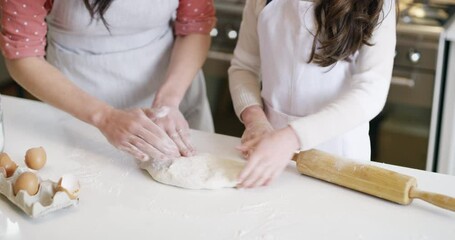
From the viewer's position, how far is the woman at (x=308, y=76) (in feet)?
3.52

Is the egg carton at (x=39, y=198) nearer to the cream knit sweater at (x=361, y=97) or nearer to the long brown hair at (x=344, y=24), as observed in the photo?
the cream knit sweater at (x=361, y=97)

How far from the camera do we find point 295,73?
124 centimetres

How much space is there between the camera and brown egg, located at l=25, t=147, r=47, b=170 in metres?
1.07

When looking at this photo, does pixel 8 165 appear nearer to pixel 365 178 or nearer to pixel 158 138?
pixel 158 138

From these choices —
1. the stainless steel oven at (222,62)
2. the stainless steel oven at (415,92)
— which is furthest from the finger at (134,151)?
the stainless steel oven at (415,92)

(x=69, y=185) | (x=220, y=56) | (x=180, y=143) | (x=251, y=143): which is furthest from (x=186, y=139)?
(x=220, y=56)

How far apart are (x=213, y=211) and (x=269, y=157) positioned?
0.46 feet

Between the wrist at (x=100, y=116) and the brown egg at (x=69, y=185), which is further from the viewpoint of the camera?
the wrist at (x=100, y=116)

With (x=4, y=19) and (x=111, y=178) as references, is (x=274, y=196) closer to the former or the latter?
(x=111, y=178)

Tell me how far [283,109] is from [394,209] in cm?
37

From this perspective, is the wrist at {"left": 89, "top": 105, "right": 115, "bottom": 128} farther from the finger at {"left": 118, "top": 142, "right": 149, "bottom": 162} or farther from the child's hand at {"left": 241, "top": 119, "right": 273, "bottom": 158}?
the child's hand at {"left": 241, "top": 119, "right": 273, "bottom": 158}

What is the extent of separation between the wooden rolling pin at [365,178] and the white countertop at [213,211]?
0.04 feet

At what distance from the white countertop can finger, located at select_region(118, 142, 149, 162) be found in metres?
0.02

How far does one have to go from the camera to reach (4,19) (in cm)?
123
